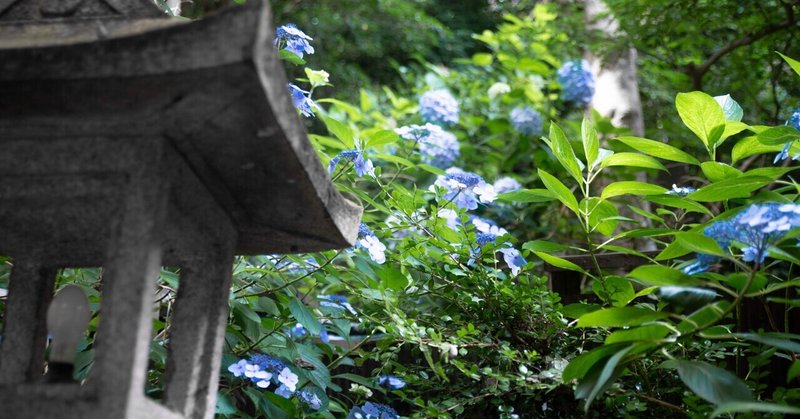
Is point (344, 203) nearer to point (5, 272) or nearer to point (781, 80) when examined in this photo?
point (5, 272)

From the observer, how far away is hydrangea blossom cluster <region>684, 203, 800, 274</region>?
4.23 feet

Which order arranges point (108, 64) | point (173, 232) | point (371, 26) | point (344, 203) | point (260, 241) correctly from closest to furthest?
point (108, 64) → point (173, 232) → point (344, 203) → point (260, 241) → point (371, 26)

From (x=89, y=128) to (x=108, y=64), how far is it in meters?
0.14

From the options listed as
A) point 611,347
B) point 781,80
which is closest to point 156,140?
point 611,347

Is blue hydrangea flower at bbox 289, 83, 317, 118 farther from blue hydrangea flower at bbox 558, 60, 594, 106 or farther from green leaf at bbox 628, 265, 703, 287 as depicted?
blue hydrangea flower at bbox 558, 60, 594, 106

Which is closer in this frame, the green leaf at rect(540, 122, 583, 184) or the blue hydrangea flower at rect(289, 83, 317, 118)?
the green leaf at rect(540, 122, 583, 184)

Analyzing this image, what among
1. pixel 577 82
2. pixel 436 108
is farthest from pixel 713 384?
pixel 577 82

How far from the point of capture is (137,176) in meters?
1.07

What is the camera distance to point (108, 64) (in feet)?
3.18

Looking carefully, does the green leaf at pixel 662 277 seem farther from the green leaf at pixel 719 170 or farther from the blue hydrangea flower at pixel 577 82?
the blue hydrangea flower at pixel 577 82

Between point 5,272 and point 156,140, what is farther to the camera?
point 5,272

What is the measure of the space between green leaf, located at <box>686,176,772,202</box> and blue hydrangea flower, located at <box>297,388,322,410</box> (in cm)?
98

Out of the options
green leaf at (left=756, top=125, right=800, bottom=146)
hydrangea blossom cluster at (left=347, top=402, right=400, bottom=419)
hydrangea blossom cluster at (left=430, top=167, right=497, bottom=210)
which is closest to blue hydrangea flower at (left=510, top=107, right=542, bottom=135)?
hydrangea blossom cluster at (left=430, top=167, right=497, bottom=210)

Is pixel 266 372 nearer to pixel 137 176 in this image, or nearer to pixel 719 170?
pixel 137 176
